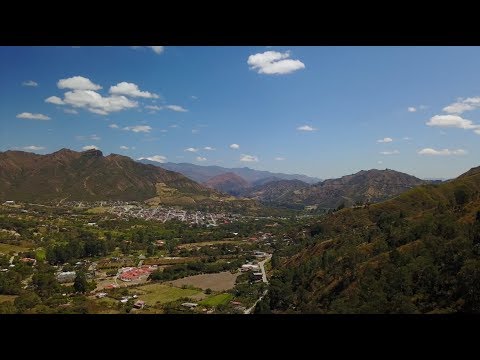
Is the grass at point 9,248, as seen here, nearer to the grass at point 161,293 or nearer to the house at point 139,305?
the grass at point 161,293

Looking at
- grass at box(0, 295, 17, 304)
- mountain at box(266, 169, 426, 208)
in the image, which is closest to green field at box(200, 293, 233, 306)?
grass at box(0, 295, 17, 304)

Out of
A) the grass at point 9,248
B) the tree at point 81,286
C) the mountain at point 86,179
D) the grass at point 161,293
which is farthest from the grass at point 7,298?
the mountain at point 86,179

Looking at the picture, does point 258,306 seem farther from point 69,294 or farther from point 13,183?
point 13,183

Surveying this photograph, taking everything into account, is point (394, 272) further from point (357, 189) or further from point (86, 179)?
point (357, 189)

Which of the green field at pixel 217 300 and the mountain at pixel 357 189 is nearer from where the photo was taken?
the green field at pixel 217 300

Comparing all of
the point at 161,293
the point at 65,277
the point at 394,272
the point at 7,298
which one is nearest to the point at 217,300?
the point at 161,293

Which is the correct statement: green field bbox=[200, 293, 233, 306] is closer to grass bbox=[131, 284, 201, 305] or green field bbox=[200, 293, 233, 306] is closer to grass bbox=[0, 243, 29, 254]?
grass bbox=[131, 284, 201, 305]
